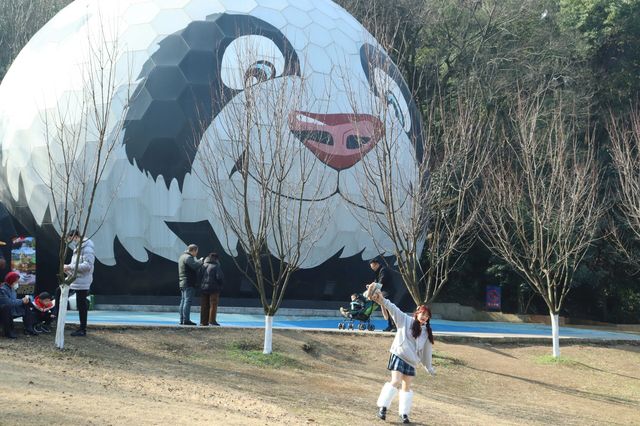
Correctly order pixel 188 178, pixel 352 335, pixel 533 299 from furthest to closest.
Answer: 1. pixel 533 299
2. pixel 188 178
3. pixel 352 335

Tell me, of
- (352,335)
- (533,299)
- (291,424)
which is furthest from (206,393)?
A: (533,299)

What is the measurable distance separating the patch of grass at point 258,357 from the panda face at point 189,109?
555cm

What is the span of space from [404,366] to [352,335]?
623 centimetres

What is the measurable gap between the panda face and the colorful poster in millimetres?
893

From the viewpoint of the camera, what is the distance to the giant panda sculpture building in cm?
2022

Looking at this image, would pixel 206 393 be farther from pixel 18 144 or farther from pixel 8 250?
pixel 18 144

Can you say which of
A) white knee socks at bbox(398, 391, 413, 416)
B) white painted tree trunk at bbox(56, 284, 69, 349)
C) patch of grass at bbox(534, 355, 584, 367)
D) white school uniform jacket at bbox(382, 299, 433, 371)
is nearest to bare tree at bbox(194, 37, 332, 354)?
patch of grass at bbox(534, 355, 584, 367)

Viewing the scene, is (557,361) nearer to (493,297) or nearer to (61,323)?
(61,323)

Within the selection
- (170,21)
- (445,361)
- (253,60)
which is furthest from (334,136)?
(445,361)

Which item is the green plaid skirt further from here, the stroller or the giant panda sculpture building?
the giant panda sculpture building

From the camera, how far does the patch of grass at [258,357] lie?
13.5 m

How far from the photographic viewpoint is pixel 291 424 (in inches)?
359

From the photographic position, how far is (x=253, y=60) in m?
18.7

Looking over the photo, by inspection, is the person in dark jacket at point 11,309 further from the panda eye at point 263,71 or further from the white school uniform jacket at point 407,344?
the panda eye at point 263,71
